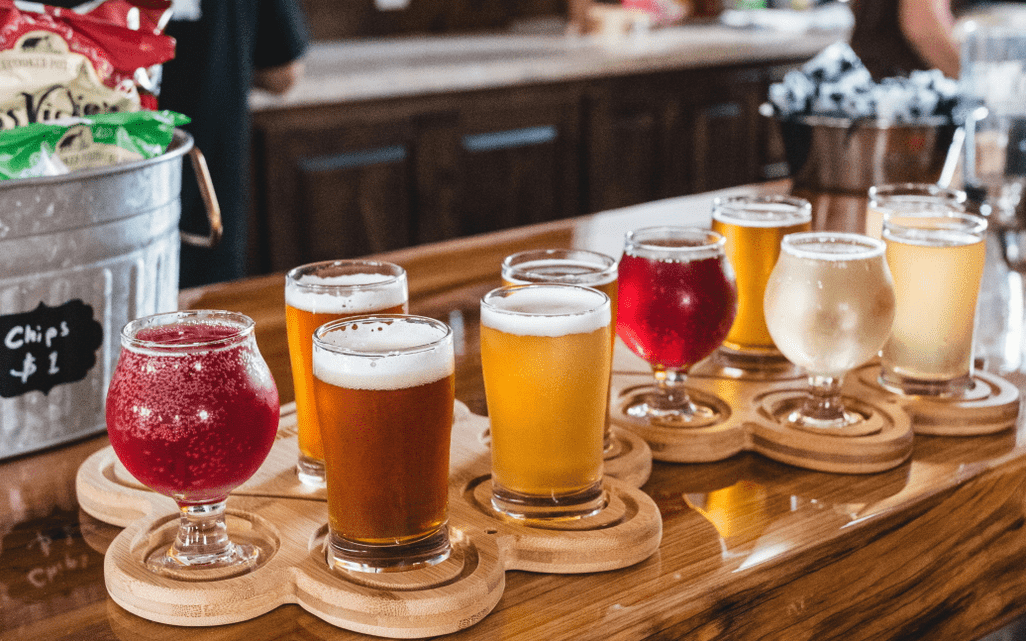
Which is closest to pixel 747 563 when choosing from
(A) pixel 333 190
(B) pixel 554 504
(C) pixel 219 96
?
(B) pixel 554 504

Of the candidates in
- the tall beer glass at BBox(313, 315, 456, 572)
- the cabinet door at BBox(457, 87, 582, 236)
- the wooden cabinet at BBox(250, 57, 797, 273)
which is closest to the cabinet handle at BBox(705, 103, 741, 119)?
the wooden cabinet at BBox(250, 57, 797, 273)

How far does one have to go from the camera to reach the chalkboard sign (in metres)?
0.96

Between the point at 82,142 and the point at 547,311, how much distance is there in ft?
1.53

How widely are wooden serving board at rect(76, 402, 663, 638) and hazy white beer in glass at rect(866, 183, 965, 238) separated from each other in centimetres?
55

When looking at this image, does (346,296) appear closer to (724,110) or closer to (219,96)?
(219,96)

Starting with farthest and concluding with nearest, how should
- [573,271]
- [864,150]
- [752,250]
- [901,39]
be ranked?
1. [901,39]
2. [864,150]
3. [752,250]
4. [573,271]

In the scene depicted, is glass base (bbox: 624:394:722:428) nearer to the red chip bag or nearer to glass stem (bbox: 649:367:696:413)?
glass stem (bbox: 649:367:696:413)

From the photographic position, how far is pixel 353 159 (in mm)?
3141

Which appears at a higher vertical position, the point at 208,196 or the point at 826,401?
the point at 208,196

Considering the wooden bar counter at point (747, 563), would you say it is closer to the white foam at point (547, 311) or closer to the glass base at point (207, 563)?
the glass base at point (207, 563)

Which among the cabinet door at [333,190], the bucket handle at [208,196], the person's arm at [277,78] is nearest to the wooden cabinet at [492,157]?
the cabinet door at [333,190]

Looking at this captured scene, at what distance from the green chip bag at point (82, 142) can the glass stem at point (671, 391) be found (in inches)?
Result: 20.7

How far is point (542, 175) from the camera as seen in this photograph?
3.68 metres

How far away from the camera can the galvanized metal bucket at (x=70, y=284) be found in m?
0.94
